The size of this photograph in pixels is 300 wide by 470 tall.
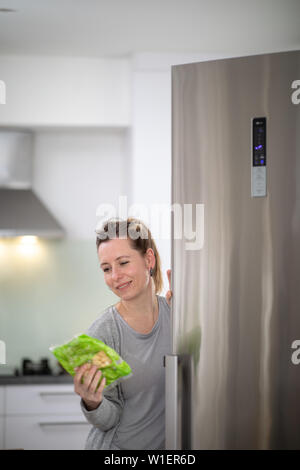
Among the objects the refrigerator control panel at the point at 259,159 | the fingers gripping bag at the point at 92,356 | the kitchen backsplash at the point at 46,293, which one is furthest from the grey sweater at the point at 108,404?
the kitchen backsplash at the point at 46,293

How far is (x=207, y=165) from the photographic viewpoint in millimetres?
1269

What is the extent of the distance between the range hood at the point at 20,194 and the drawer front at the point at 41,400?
0.82 m

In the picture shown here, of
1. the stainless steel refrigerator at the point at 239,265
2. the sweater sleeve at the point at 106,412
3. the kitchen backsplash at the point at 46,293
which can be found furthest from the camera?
the kitchen backsplash at the point at 46,293

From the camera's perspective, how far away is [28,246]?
3.21 m

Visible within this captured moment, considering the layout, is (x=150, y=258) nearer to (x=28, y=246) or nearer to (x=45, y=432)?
(x=45, y=432)

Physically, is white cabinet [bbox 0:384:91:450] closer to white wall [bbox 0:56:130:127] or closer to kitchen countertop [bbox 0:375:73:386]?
kitchen countertop [bbox 0:375:73:386]

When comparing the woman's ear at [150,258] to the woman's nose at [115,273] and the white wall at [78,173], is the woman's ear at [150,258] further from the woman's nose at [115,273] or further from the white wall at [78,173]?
the white wall at [78,173]

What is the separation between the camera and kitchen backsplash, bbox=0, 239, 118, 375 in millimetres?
3164

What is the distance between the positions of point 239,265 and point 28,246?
7.16 ft

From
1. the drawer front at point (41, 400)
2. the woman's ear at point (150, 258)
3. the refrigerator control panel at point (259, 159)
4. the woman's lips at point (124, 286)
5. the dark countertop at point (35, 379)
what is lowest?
the drawer front at point (41, 400)

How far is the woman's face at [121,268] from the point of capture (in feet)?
5.16
